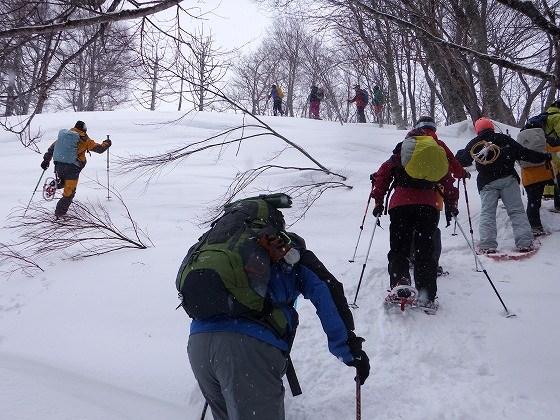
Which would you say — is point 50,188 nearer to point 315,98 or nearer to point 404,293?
point 404,293

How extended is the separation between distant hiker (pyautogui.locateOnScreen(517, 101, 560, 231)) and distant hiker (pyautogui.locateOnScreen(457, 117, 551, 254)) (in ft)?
1.42

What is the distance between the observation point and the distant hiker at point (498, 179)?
547 cm

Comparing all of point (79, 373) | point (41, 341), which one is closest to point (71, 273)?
point (41, 341)

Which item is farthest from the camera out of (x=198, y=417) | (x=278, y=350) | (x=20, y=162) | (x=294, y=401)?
(x=20, y=162)

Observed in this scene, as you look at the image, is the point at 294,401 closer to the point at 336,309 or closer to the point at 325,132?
the point at 336,309

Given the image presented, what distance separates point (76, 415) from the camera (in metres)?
2.85

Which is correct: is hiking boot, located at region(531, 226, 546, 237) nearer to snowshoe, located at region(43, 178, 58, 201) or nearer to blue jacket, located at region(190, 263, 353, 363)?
blue jacket, located at region(190, 263, 353, 363)

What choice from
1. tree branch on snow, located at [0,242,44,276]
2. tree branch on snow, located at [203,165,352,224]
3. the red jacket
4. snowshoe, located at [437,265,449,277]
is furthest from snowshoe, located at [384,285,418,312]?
tree branch on snow, located at [0,242,44,276]

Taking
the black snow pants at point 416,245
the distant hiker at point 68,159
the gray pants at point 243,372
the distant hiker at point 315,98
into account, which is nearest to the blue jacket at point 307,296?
the gray pants at point 243,372

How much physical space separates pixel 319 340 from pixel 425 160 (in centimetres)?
194

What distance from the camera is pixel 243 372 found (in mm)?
1973

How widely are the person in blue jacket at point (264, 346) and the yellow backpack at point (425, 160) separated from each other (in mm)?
2198

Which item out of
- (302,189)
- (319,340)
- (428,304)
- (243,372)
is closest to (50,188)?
(302,189)

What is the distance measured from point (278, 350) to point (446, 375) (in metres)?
1.98
